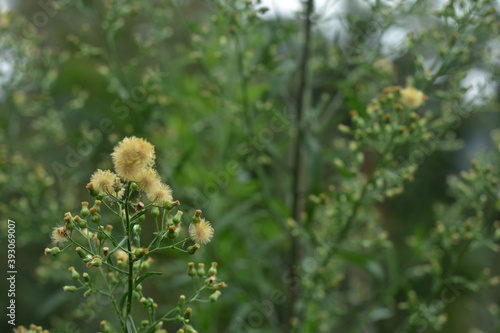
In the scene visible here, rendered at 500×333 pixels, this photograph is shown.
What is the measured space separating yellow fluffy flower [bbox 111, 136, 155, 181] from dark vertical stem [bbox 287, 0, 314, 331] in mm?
920

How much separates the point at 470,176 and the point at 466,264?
490 centimetres

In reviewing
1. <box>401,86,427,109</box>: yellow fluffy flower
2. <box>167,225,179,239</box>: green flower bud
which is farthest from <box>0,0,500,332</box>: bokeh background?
<box>167,225,179,239</box>: green flower bud

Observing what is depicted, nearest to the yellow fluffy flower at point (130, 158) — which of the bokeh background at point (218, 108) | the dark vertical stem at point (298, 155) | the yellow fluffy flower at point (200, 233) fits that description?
the yellow fluffy flower at point (200, 233)

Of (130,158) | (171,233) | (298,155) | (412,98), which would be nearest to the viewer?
(130,158)

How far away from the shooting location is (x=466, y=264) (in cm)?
595

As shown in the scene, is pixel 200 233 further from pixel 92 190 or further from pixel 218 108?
pixel 218 108

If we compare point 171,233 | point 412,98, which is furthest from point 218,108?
point 171,233

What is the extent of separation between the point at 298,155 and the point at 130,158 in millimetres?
1044

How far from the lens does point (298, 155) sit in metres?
1.73

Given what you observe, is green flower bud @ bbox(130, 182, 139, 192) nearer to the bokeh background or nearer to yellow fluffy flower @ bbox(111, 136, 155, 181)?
yellow fluffy flower @ bbox(111, 136, 155, 181)

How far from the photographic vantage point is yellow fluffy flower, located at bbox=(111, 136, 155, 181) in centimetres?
74

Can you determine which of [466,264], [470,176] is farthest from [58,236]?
[466,264]

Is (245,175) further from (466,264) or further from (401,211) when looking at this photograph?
(466,264)

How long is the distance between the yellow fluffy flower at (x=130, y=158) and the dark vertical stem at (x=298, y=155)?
0.92m
